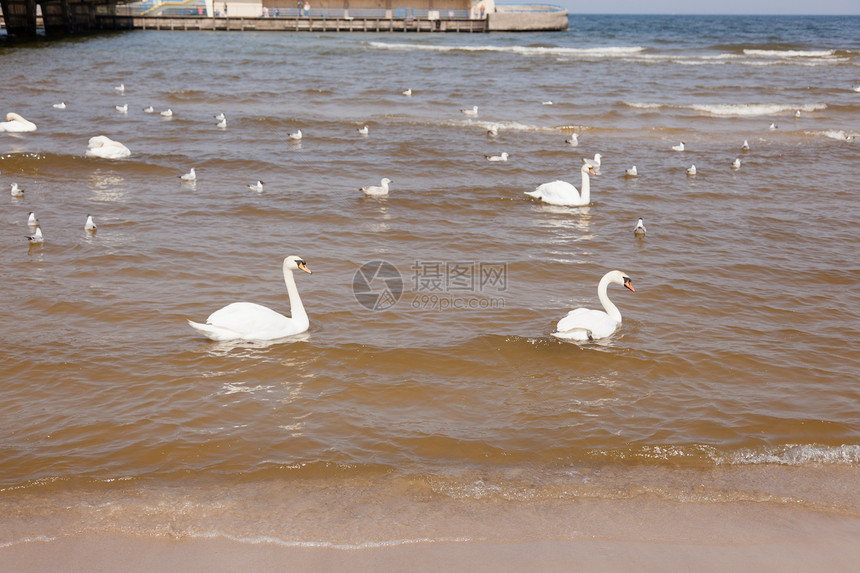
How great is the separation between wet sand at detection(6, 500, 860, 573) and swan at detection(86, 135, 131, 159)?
1169 centimetres

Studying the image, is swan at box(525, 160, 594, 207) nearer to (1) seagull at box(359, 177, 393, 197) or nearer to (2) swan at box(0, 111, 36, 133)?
(1) seagull at box(359, 177, 393, 197)

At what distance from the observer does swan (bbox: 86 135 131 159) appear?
48.3ft

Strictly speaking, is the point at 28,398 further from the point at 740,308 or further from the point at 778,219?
the point at 778,219

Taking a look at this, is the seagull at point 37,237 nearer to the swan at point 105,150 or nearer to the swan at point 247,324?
the swan at point 247,324

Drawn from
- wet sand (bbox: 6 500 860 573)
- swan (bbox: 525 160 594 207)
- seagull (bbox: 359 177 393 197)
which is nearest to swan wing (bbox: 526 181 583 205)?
swan (bbox: 525 160 594 207)

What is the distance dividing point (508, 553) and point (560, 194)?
28.7 ft

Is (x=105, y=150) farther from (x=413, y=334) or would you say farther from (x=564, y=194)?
(x=413, y=334)

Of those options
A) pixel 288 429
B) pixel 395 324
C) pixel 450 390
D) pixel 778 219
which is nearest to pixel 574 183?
pixel 778 219

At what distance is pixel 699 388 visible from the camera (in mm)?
6672

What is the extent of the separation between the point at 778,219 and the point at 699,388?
6.28 meters

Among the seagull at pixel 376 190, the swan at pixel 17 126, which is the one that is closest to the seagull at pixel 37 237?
the seagull at pixel 376 190

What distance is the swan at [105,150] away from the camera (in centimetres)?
1471

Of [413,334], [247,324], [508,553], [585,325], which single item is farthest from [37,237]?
[508,553]

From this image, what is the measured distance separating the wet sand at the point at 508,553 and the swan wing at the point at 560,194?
825 centimetres
